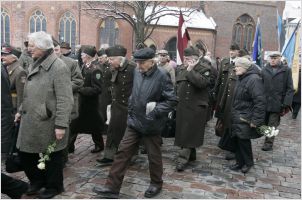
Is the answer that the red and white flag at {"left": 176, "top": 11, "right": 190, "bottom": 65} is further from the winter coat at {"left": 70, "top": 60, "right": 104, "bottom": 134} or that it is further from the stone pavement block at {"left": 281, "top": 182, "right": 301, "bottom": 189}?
the stone pavement block at {"left": 281, "top": 182, "right": 301, "bottom": 189}

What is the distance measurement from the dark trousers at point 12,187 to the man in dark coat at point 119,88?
1.88 meters

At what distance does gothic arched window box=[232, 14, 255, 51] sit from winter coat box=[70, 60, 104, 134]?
3393cm

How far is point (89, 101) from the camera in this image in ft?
21.3

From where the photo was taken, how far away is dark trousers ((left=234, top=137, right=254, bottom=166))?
6055 mm

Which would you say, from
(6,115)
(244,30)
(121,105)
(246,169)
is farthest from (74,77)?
(244,30)

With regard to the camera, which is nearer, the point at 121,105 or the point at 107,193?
the point at 107,193

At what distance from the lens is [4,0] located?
33.1 meters

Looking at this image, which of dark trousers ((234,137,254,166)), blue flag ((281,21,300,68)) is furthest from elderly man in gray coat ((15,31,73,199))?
blue flag ((281,21,300,68))

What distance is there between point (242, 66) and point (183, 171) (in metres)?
2.00

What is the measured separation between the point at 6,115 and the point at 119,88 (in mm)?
1764

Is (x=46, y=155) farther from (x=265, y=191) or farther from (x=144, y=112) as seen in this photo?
(x=265, y=191)

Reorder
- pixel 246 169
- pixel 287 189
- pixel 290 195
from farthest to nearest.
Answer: pixel 246 169, pixel 287 189, pixel 290 195

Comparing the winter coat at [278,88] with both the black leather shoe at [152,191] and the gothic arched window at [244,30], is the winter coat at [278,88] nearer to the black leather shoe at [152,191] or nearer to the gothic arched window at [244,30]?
the black leather shoe at [152,191]

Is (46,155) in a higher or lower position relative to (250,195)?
higher
